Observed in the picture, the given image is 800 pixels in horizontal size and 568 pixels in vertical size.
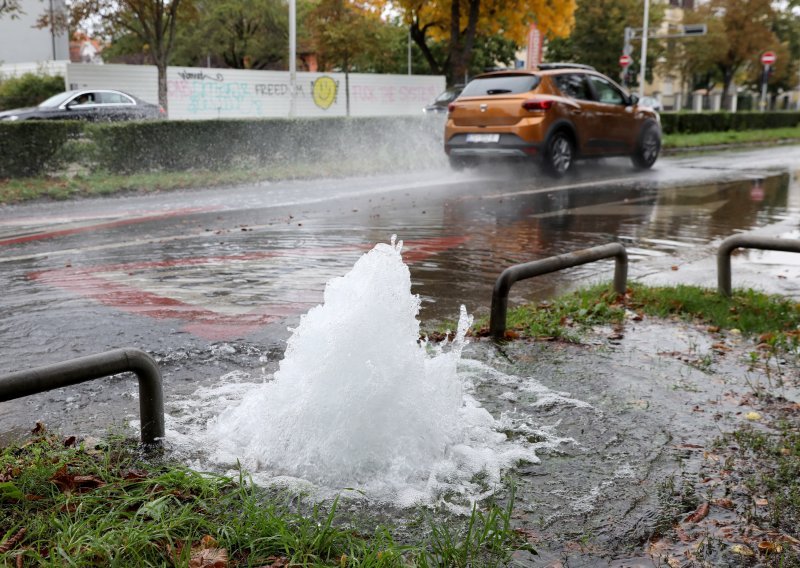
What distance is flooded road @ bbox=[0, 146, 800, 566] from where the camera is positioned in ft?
13.8

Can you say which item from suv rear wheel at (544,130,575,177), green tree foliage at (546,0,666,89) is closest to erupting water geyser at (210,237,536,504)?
suv rear wheel at (544,130,575,177)

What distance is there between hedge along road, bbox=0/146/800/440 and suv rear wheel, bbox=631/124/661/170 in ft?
6.82

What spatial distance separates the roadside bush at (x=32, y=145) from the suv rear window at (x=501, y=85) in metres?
7.25

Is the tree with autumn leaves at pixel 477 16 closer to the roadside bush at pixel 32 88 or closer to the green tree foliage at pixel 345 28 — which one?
the green tree foliage at pixel 345 28

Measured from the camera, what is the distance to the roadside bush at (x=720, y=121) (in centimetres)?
3117

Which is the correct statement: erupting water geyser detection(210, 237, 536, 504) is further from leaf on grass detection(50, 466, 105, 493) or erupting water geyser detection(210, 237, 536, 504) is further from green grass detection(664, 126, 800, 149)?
green grass detection(664, 126, 800, 149)

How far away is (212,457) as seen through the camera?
3766mm

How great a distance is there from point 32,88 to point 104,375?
32620mm

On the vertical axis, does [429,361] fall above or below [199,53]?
below

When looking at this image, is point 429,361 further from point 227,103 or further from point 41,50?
point 41,50

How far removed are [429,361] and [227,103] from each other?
32520 millimetres

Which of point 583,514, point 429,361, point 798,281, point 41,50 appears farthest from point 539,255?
point 41,50

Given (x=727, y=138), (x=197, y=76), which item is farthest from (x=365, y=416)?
(x=197, y=76)

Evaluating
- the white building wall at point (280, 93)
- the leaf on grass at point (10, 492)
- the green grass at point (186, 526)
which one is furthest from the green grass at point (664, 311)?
the white building wall at point (280, 93)
